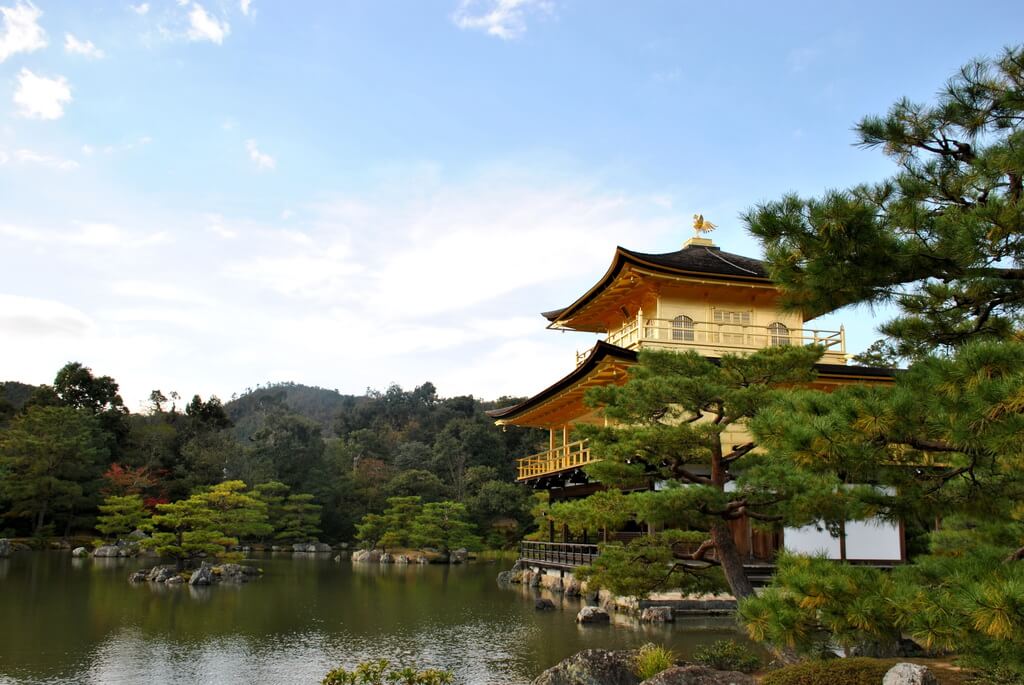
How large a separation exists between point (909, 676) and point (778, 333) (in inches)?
506

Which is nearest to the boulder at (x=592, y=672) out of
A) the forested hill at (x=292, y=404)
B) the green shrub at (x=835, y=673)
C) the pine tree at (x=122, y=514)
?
the green shrub at (x=835, y=673)

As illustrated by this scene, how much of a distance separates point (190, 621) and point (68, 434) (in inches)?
991

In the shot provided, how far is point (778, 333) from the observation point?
57.6ft

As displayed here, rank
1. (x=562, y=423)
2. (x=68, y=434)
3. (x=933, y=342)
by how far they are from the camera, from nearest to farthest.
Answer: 1. (x=933, y=342)
2. (x=562, y=423)
3. (x=68, y=434)

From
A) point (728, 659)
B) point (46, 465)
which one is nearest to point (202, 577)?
point (728, 659)

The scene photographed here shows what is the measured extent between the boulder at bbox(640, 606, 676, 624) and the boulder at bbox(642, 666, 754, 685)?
570 cm

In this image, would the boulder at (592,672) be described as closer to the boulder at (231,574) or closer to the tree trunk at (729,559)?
the tree trunk at (729,559)

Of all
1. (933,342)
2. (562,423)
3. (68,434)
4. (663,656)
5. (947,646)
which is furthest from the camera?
(68,434)

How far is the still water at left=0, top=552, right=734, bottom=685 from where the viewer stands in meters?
8.76

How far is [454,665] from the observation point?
359 inches

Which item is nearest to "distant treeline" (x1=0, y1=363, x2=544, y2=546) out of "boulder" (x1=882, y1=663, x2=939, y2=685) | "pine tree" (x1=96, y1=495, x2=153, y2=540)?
"pine tree" (x1=96, y1=495, x2=153, y2=540)

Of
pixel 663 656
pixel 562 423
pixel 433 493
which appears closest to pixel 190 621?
pixel 663 656

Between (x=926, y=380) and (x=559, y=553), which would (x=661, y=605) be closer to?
(x=559, y=553)

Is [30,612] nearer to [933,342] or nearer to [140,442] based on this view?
[933,342]
